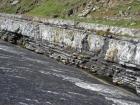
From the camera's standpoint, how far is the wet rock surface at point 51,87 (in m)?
27.1

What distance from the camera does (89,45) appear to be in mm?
42500

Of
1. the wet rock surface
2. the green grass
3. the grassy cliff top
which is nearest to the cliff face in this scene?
the wet rock surface

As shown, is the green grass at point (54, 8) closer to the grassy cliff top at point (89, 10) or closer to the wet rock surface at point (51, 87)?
the grassy cliff top at point (89, 10)

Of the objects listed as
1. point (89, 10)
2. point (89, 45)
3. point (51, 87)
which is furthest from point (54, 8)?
point (51, 87)

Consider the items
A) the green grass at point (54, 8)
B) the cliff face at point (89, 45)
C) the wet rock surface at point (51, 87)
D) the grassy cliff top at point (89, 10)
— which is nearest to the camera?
the wet rock surface at point (51, 87)

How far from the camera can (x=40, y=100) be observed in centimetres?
2670

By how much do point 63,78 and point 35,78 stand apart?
2.87m

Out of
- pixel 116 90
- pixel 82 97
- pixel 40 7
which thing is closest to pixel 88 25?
pixel 116 90

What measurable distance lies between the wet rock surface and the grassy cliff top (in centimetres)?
1205

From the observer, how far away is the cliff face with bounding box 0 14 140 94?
34.8 metres

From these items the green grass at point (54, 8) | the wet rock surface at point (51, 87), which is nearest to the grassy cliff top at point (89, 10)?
the green grass at point (54, 8)

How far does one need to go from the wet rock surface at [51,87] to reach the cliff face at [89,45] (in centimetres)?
180

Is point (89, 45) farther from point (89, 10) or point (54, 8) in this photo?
point (54, 8)

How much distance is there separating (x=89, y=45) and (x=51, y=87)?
12525mm
